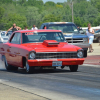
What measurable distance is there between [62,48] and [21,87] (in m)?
3.25

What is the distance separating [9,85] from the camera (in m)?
8.40

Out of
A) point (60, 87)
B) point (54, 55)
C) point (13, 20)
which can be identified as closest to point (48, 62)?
point (54, 55)

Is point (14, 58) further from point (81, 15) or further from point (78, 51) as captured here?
point (81, 15)

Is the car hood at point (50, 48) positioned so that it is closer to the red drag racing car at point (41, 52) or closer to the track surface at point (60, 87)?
the red drag racing car at point (41, 52)

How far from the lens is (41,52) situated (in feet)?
35.2

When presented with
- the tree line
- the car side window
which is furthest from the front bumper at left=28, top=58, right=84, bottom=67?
the tree line

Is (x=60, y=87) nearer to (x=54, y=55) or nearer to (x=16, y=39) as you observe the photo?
(x=54, y=55)

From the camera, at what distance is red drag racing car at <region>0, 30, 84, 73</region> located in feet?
35.2

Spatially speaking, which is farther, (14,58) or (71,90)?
(14,58)

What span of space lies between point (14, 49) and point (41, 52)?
56.1 inches

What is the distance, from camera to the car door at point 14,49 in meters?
11.6

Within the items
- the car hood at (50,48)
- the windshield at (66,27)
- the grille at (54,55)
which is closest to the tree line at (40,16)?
the windshield at (66,27)

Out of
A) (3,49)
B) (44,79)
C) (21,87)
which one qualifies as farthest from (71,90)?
(3,49)

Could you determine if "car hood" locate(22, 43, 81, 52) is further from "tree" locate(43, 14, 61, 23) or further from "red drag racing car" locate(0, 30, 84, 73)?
"tree" locate(43, 14, 61, 23)
